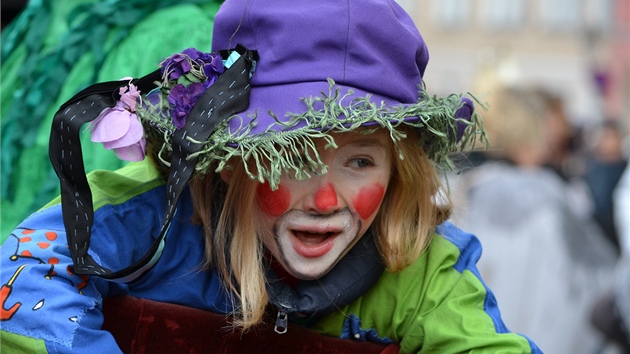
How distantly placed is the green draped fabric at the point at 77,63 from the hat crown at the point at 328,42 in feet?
1.91

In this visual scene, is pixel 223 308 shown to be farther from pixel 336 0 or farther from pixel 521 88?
pixel 521 88

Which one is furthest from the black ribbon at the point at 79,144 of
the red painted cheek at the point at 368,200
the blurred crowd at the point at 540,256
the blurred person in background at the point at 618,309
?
the blurred crowd at the point at 540,256

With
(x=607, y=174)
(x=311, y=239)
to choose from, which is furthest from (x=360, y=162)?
(x=607, y=174)

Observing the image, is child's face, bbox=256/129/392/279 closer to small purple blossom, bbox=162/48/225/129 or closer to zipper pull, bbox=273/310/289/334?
zipper pull, bbox=273/310/289/334

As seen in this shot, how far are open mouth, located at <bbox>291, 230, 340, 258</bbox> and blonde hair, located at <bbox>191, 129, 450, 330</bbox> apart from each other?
0.31ft

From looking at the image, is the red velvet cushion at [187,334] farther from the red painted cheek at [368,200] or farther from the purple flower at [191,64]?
the purple flower at [191,64]

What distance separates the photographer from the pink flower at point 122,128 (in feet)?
6.36

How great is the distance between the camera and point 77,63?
2.64 metres

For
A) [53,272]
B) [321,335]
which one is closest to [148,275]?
[53,272]

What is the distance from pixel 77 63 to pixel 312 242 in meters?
0.96

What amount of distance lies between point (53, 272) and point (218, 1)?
1.05m

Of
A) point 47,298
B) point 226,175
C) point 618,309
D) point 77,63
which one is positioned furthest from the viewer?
point 618,309

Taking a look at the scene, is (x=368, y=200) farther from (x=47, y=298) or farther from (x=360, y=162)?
(x=47, y=298)

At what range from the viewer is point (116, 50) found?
2619 mm
